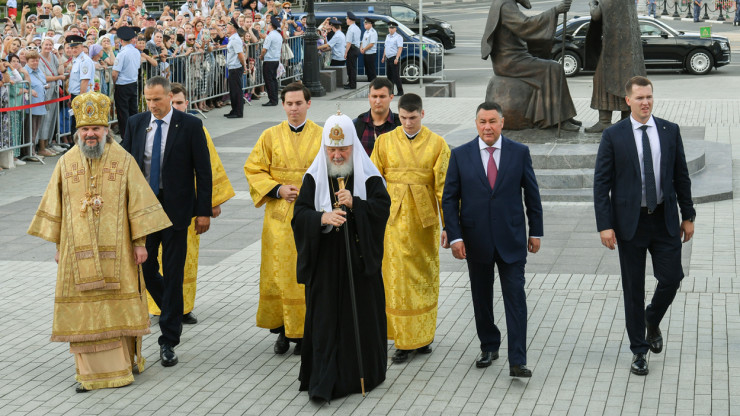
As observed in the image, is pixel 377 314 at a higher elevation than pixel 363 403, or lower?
higher

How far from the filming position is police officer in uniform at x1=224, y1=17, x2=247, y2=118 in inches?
862

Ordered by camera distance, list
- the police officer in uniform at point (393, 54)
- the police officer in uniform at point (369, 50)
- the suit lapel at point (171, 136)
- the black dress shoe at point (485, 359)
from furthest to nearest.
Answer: the police officer in uniform at point (369, 50) < the police officer in uniform at point (393, 54) < the suit lapel at point (171, 136) < the black dress shoe at point (485, 359)

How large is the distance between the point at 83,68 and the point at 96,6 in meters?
10.6

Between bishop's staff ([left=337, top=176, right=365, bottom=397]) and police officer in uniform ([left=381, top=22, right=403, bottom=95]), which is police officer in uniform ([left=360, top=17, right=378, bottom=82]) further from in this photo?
bishop's staff ([left=337, top=176, right=365, bottom=397])

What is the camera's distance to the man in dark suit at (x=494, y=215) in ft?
23.5

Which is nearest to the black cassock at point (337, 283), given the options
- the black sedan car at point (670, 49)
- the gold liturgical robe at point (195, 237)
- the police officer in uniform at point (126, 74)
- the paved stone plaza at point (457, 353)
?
the paved stone plaza at point (457, 353)

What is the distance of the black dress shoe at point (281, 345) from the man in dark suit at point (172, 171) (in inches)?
27.4

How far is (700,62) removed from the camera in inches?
1119

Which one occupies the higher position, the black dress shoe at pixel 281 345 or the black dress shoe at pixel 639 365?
the black dress shoe at pixel 639 365

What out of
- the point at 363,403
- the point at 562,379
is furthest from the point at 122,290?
the point at 562,379

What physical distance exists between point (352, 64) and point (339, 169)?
20.6m

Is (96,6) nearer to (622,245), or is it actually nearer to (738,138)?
(738,138)

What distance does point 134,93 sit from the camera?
727 inches

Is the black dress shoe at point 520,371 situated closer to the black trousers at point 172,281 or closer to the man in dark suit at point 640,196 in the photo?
the man in dark suit at point 640,196
